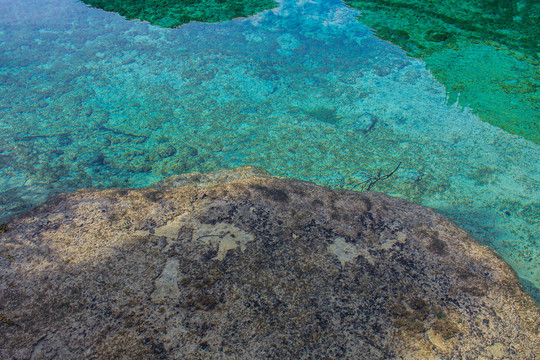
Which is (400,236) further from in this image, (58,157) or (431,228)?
(58,157)

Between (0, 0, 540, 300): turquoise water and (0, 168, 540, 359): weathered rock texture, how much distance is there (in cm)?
70

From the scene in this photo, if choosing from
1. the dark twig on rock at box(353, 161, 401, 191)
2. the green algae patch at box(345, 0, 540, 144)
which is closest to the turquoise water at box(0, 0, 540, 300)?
the dark twig on rock at box(353, 161, 401, 191)

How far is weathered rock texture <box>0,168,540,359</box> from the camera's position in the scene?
1.06 meters

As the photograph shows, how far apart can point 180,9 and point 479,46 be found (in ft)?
11.2

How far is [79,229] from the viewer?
4.44 feet

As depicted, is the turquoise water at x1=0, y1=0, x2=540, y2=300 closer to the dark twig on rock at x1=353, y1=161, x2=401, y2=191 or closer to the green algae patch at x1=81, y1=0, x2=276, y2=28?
the dark twig on rock at x1=353, y1=161, x2=401, y2=191

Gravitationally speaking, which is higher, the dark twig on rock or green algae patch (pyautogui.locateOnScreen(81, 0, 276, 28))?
green algae patch (pyautogui.locateOnScreen(81, 0, 276, 28))

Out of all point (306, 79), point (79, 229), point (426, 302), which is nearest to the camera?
point (426, 302)

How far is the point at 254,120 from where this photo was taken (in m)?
2.91

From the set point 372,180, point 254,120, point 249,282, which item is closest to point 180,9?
point 254,120

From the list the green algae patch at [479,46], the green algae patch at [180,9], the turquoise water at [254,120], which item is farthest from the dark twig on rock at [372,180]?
the green algae patch at [180,9]

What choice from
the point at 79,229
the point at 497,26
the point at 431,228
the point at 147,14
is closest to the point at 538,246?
the point at 431,228

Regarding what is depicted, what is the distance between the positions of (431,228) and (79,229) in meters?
1.41

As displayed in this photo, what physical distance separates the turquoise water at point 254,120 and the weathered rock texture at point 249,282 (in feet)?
2.30
